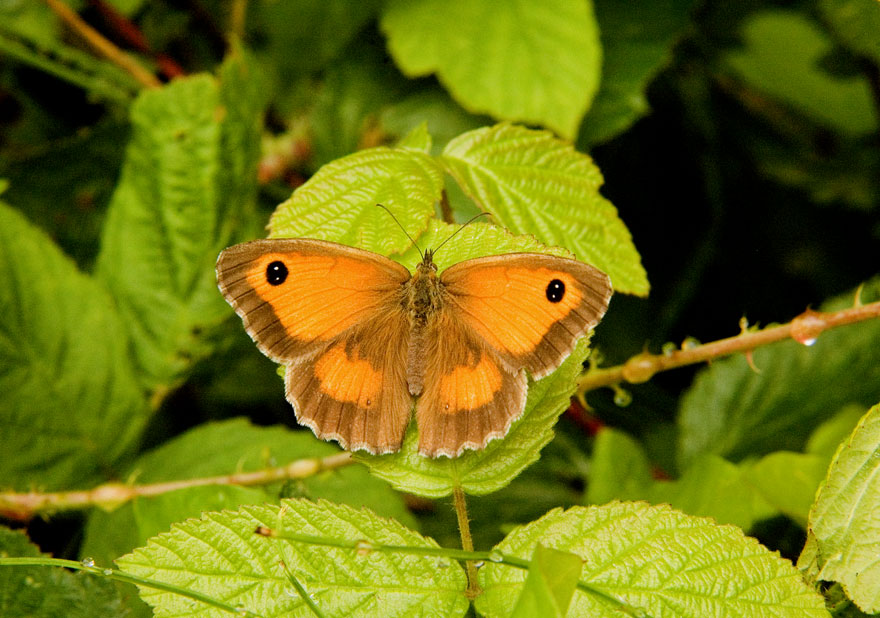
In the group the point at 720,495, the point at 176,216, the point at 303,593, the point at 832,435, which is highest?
the point at 176,216

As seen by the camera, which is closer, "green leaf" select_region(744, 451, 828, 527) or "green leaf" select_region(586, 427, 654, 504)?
"green leaf" select_region(744, 451, 828, 527)

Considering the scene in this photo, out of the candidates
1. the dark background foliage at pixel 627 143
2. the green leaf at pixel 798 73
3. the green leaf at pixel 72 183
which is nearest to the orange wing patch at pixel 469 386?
the dark background foliage at pixel 627 143

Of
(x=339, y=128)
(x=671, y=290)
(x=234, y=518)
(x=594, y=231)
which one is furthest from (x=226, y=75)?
(x=671, y=290)

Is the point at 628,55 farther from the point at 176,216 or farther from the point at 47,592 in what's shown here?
the point at 47,592

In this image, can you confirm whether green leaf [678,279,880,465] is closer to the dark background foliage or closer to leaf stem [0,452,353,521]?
the dark background foliage

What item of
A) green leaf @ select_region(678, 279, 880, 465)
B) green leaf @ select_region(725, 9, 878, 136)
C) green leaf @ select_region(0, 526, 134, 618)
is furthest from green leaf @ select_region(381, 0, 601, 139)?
green leaf @ select_region(0, 526, 134, 618)

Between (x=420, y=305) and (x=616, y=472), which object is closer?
(x=420, y=305)

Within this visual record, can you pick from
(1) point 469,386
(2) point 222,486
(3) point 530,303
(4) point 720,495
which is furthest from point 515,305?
(2) point 222,486

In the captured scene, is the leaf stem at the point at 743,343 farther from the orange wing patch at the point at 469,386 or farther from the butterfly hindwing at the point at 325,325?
the butterfly hindwing at the point at 325,325
